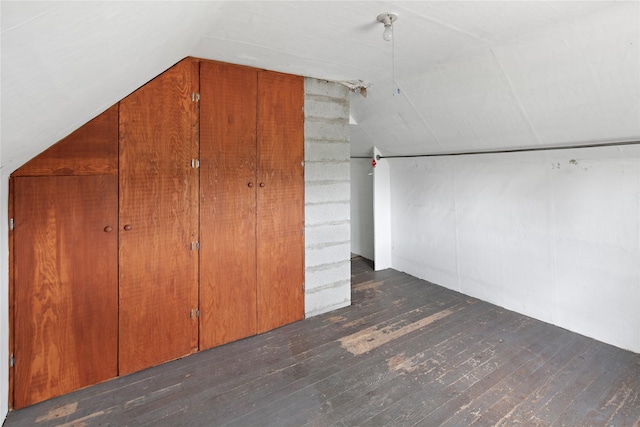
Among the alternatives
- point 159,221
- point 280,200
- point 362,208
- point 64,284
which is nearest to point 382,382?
point 280,200

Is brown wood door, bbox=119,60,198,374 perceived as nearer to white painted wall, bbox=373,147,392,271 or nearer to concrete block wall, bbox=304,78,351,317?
concrete block wall, bbox=304,78,351,317

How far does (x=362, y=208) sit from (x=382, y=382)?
3.47 m

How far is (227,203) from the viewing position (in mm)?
2959

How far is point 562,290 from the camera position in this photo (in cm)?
322

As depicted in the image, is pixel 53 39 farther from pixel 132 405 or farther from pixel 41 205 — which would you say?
pixel 132 405

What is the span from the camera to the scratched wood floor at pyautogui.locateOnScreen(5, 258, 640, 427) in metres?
2.12

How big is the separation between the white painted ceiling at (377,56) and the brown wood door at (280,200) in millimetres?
275

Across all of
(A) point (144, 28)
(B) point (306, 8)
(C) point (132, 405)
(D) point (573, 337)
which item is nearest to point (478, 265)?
(D) point (573, 337)

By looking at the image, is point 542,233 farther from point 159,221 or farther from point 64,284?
point 64,284

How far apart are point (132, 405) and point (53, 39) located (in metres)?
2.22

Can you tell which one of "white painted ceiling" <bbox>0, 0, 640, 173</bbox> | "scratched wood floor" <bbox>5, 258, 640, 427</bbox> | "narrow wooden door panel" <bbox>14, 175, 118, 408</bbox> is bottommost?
"scratched wood floor" <bbox>5, 258, 640, 427</bbox>

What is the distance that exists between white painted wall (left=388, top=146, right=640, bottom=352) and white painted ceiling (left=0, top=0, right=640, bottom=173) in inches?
13.3

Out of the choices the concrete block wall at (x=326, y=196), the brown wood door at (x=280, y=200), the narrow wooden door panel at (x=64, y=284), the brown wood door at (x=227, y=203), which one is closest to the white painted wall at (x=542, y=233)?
the concrete block wall at (x=326, y=196)

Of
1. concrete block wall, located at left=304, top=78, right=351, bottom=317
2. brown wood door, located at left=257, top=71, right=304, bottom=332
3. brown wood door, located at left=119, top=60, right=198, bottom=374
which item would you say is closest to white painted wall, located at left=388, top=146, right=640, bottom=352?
concrete block wall, located at left=304, top=78, right=351, bottom=317
